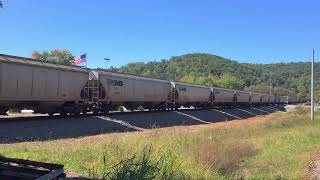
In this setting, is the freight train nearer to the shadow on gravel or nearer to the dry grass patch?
the shadow on gravel

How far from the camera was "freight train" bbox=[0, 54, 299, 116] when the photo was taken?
27094mm

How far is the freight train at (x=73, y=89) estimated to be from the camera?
27.1 m

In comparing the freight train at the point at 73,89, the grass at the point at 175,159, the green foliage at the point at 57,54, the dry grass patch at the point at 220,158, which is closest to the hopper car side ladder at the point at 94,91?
the freight train at the point at 73,89

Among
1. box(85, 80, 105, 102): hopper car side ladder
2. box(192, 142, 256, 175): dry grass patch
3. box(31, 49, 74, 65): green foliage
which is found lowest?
box(192, 142, 256, 175): dry grass patch

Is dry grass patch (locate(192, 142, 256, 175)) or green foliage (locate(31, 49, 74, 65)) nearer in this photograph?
dry grass patch (locate(192, 142, 256, 175))

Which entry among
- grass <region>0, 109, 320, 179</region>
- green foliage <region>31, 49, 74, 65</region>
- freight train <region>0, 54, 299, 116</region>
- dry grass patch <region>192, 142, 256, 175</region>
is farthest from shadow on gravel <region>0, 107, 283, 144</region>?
green foliage <region>31, 49, 74, 65</region>

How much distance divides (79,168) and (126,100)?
28085 millimetres

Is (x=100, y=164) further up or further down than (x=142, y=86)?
further down

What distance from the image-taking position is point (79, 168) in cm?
1273

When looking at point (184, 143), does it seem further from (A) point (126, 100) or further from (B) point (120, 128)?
(A) point (126, 100)

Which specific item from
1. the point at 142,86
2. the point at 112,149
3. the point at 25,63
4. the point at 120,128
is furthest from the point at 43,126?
the point at 142,86

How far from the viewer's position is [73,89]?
33.1 meters

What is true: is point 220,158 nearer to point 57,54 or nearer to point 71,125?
point 71,125

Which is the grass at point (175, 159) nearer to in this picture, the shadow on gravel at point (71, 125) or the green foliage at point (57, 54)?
the shadow on gravel at point (71, 125)
